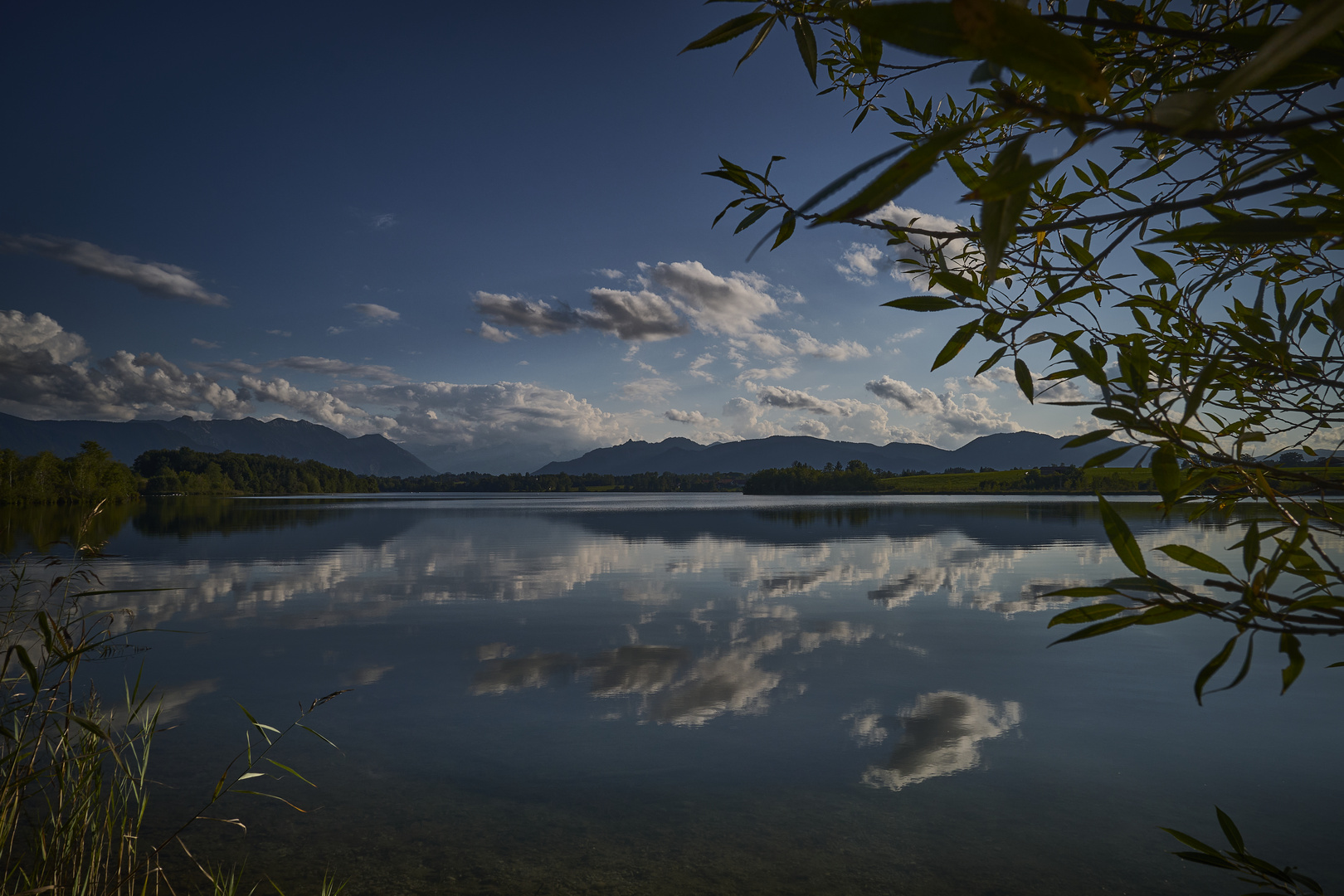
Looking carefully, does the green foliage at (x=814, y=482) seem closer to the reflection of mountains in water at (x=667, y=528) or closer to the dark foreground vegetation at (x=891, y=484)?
the dark foreground vegetation at (x=891, y=484)

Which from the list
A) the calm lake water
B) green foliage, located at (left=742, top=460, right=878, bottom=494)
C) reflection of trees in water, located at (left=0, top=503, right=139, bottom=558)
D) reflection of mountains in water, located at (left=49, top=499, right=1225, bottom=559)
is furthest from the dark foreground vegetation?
reflection of trees in water, located at (left=0, top=503, right=139, bottom=558)

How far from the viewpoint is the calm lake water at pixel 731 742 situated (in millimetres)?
5188

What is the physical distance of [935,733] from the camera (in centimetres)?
753

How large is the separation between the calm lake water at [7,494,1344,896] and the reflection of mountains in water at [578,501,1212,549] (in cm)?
1473

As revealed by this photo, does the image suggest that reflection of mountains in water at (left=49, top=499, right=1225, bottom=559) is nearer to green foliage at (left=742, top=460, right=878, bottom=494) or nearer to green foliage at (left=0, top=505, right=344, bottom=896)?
green foliage at (left=0, top=505, right=344, bottom=896)

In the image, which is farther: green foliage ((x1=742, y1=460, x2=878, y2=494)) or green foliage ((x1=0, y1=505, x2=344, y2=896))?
green foliage ((x1=742, y1=460, x2=878, y2=494))


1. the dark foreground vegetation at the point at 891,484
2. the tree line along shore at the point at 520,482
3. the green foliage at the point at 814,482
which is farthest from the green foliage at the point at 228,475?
the dark foreground vegetation at the point at 891,484

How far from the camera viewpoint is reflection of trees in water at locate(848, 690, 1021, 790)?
21.5ft

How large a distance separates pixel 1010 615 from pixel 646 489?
153 m

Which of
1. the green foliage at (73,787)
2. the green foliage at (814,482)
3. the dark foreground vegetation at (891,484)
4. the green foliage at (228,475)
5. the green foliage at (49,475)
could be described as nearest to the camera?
the green foliage at (73,787)

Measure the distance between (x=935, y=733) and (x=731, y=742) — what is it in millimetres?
2453

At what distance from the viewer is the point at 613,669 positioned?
980 centimetres

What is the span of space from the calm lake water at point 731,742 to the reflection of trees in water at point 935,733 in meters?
0.04

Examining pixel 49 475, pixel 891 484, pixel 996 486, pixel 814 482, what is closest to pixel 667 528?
pixel 49 475
